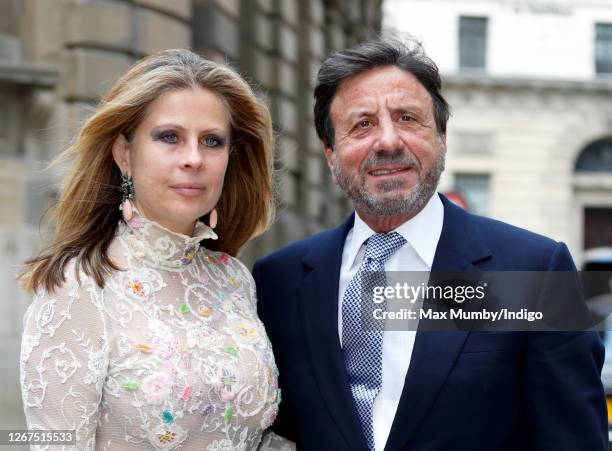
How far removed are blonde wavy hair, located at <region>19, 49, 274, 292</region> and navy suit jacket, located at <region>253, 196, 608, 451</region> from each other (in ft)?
2.58

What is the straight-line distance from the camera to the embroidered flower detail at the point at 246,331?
3.05 meters

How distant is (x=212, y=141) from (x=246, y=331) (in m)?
0.70

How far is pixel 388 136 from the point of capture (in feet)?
10.00

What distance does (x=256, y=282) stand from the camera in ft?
11.5

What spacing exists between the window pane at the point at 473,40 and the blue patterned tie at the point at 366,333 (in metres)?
26.1

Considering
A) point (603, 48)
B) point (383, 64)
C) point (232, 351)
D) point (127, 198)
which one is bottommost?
point (232, 351)

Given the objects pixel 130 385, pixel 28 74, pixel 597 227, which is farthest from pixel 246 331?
pixel 597 227

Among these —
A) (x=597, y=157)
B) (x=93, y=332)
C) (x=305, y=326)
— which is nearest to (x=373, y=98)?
(x=305, y=326)

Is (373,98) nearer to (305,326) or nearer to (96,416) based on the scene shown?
(305,326)

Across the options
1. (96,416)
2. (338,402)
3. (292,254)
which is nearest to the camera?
(96,416)

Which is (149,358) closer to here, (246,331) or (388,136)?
(246,331)

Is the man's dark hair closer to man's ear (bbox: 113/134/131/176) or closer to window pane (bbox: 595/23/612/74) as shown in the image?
man's ear (bbox: 113/134/131/176)

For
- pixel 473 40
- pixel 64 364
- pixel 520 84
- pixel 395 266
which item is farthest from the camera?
pixel 473 40

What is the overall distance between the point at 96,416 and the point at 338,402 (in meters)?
0.81
